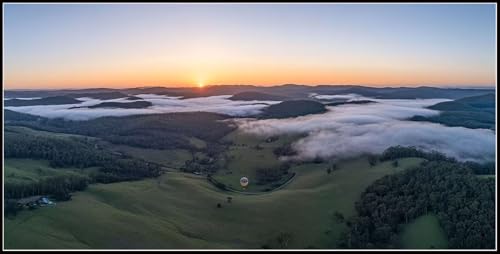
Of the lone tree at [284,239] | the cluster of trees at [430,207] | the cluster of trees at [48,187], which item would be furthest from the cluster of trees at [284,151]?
the lone tree at [284,239]

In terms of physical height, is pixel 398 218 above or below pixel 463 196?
below

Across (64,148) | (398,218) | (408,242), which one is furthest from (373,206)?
(64,148)

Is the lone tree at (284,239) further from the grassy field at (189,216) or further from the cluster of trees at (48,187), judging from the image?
the cluster of trees at (48,187)

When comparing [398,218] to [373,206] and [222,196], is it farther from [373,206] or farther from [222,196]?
[222,196]

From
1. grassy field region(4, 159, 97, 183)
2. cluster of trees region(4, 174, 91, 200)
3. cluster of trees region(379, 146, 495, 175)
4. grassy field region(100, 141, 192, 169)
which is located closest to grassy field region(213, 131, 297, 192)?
grassy field region(100, 141, 192, 169)

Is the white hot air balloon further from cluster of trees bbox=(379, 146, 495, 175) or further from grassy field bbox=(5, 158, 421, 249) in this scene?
cluster of trees bbox=(379, 146, 495, 175)

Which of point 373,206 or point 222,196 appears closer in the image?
point 373,206
